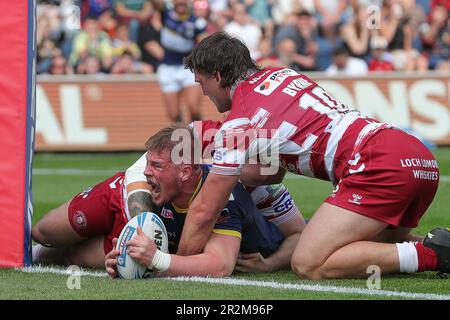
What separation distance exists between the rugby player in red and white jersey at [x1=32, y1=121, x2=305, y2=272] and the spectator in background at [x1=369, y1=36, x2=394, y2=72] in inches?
439

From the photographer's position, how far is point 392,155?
611 centimetres

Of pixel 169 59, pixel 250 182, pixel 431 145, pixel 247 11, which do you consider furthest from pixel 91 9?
pixel 250 182

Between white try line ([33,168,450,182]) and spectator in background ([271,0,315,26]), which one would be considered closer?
white try line ([33,168,450,182])

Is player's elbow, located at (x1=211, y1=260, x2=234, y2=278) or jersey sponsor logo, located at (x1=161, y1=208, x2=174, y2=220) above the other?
jersey sponsor logo, located at (x1=161, y1=208, x2=174, y2=220)

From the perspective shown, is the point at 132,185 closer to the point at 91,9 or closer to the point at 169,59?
the point at 169,59

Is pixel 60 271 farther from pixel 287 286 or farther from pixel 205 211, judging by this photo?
pixel 287 286

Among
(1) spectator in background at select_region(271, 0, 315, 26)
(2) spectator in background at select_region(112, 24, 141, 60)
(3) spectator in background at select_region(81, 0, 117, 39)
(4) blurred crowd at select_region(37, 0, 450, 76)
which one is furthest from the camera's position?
(3) spectator in background at select_region(81, 0, 117, 39)

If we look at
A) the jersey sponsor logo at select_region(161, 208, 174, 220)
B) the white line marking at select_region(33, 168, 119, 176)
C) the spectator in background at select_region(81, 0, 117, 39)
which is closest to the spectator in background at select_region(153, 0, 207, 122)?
the white line marking at select_region(33, 168, 119, 176)

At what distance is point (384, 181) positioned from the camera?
605 cm

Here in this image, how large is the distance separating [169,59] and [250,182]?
1022 centimetres

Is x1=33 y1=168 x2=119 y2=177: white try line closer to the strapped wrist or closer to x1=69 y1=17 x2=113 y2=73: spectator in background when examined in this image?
x1=69 y1=17 x2=113 y2=73: spectator in background

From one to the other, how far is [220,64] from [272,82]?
337 mm

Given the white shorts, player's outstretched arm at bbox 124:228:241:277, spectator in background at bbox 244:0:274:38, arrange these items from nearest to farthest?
player's outstretched arm at bbox 124:228:241:277 → the white shorts → spectator in background at bbox 244:0:274:38

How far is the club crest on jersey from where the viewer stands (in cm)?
622
